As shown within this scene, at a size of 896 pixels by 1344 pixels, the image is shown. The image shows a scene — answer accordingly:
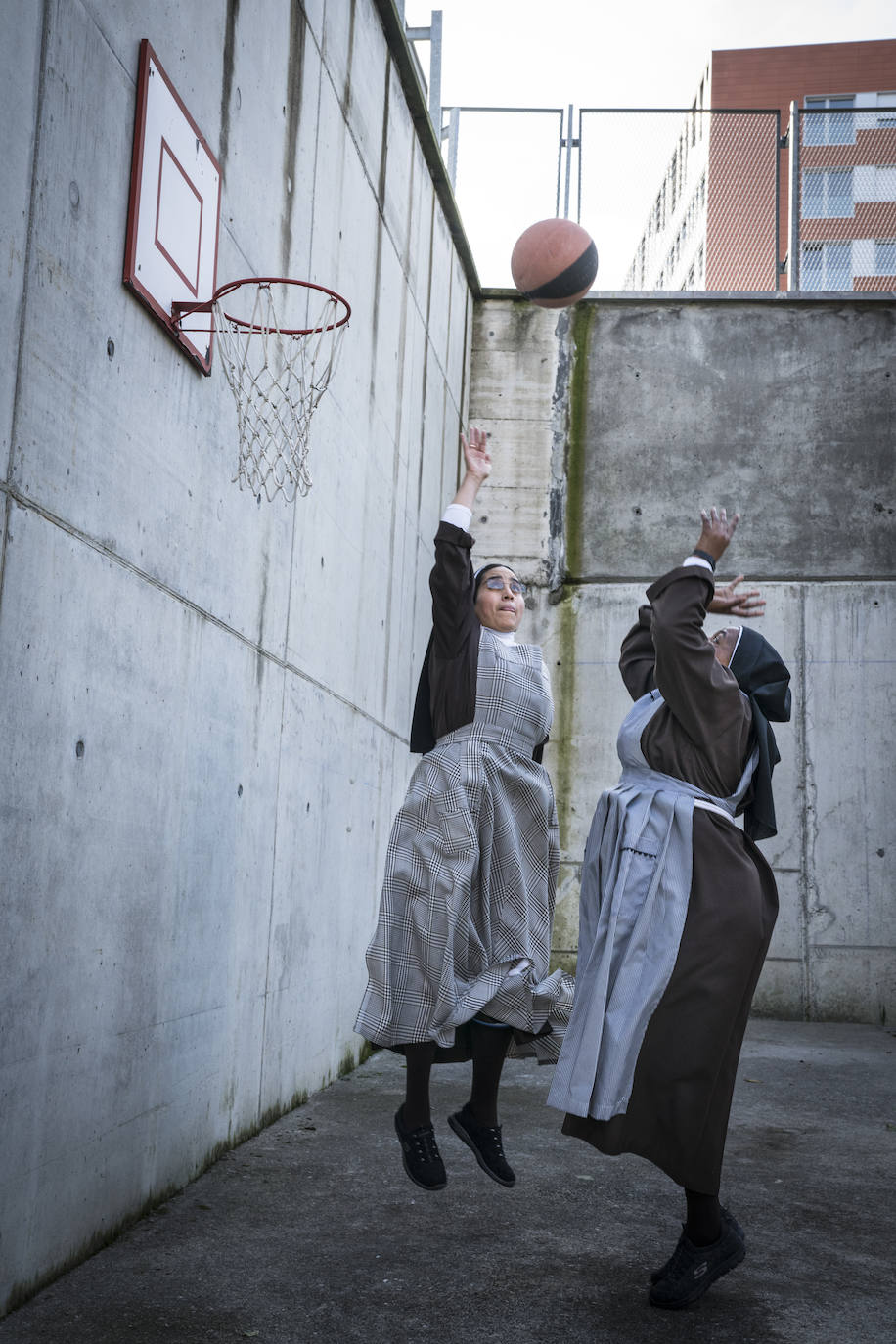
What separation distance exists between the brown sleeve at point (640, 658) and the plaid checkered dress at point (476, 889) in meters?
0.38

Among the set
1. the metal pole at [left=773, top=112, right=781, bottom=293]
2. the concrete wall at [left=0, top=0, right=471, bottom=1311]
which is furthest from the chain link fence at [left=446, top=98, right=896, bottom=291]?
the concrete wall at [left=0, top=0, right=471, bottom=1311]

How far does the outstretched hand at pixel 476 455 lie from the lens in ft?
13.5

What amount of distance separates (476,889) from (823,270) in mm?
8141

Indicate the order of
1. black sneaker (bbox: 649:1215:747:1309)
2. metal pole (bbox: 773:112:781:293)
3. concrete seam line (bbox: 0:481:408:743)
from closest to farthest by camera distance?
concrete seam line (bbox: 0:481:408:743)
black sneaker (bbox: 649:1215:747:1309)
metal pole (bbox: 773:112:781:293)

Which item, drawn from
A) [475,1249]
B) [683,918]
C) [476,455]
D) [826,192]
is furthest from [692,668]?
[826,192]

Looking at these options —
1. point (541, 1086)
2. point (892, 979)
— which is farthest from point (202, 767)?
point (892, 979)

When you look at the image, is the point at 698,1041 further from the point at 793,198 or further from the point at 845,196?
the point at 845,196

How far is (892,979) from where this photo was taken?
8.70 m

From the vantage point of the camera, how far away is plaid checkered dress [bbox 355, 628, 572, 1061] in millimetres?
3756

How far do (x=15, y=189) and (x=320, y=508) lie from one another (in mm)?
2758

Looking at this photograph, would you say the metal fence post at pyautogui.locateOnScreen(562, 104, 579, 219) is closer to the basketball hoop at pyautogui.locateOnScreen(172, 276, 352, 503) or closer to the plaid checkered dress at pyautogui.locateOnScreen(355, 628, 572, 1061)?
the basketball hoop at pyautogui.locateOnScreen(172, 276, 352, 503)

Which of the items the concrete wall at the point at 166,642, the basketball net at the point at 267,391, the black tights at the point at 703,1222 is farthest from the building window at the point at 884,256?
the black tights at the point at 703,1222

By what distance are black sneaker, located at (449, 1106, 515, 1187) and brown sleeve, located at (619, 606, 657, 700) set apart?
136 cm

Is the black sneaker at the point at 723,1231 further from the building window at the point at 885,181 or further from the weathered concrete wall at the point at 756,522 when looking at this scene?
the building window at the point at 885,181
